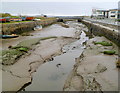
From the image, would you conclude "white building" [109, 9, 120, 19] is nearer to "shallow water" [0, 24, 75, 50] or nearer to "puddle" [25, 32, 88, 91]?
"shallow water" [0, 24, 75, 50]

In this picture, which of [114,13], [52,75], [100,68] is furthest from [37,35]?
[114,13]

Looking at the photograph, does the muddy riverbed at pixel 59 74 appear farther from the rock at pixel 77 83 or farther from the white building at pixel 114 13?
the white building at pixel 114 13

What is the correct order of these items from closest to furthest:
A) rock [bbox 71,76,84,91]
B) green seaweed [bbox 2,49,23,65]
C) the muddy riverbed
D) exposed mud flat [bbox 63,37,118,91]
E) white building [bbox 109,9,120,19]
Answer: exposed mud flat [bbox 63,37,118,91] → rock [bbox 71,76,84,91] → the muddy riverbed → green seaweed [bbox 2,49,23,65] → white building [bbox 109,9,120,19]

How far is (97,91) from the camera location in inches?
259

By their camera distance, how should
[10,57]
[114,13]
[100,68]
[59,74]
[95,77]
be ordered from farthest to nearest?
[114,13] < [10,57] < [59,74] < [100,68] < [95,77]

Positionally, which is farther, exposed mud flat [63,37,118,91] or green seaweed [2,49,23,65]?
green seaweed [2,49,23,65]

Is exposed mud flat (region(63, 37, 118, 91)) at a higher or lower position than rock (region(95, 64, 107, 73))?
lower

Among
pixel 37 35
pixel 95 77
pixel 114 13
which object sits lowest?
pixel 95 77

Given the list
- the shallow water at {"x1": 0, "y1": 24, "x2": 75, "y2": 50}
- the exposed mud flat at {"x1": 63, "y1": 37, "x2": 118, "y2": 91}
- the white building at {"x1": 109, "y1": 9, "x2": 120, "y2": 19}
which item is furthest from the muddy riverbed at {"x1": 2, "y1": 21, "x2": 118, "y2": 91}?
the white building at {"x1": 109, "y1": 9, "x2": 120, "y2": 19}

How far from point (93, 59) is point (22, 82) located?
6.71 m

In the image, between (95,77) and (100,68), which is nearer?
(95,77)

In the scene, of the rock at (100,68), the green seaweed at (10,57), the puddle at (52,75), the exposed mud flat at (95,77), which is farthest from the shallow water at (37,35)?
the rock at (100,68)

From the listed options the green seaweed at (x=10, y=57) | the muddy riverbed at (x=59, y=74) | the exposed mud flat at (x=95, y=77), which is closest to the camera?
the exposed mud flat at (x=95, y=77)

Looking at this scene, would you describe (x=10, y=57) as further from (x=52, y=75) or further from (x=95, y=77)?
(x=95, y=77)
